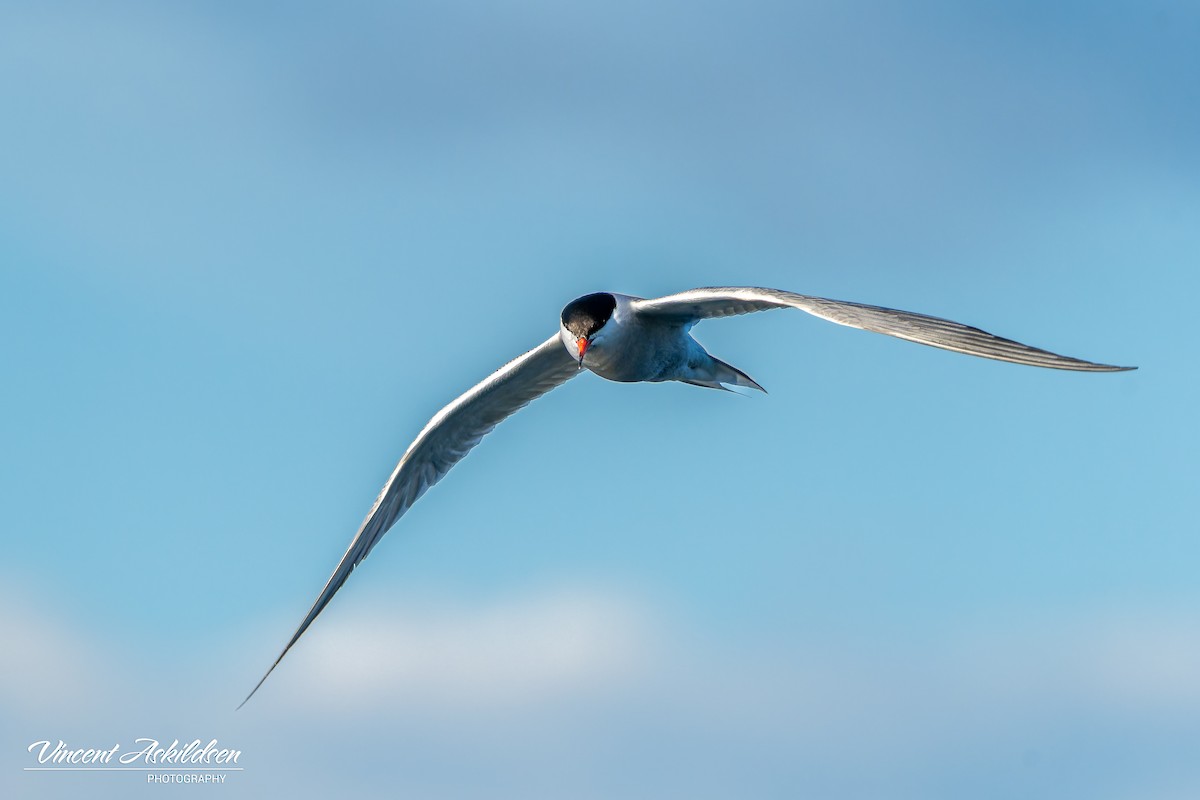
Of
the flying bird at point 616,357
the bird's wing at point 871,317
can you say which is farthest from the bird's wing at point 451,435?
the bird's wing at point 871,317

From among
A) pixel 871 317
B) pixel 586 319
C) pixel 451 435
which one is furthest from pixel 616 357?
pixel 451 435

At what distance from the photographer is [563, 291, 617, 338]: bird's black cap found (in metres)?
13.8

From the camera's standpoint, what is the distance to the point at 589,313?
13883 mm

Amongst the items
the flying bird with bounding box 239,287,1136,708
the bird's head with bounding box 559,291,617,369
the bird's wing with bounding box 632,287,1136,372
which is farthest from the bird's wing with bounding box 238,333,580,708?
the bird's wing with bounding box 632,287,1136,372

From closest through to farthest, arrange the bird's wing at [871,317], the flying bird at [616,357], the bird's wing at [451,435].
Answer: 1. the bird's wing at [871,317]
2. the flying bird at [616,357]
3. the bird's wing at [451,435]

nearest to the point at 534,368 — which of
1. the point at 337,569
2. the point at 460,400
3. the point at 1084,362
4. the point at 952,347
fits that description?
the point at 460,400

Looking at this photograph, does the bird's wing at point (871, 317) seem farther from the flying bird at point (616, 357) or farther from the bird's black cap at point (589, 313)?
the bird's black cap at point (589, 313)

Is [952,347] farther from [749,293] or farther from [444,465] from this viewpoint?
[444,465]

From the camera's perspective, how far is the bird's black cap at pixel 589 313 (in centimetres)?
1379

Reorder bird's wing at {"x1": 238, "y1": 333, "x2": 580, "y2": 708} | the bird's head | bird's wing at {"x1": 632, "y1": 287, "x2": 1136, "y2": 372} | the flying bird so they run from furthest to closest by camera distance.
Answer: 1. bird's wing at {"x1": 238, "y1": 333, "x2": 580, "y2": 708}
2. the bird's head
3. the flying bird
4. bird's wing at {"x1": 632, "y1": 287, "x2": 1136, "y2": 372}

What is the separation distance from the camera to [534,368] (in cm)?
1636

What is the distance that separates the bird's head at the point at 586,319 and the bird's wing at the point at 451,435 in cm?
164

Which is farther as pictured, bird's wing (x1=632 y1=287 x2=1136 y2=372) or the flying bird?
the flying bird

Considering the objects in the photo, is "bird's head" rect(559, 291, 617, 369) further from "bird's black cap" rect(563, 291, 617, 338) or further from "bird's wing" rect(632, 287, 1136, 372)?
"bird's wing" rect(632, 287, 1136, 372)
